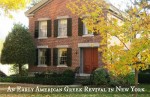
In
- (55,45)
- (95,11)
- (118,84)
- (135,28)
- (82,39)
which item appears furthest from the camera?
(55,45)

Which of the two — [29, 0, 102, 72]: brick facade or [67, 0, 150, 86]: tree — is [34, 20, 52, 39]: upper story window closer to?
[29, 0, 102, 72]: brick facade

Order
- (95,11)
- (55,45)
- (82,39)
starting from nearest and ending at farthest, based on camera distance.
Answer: (95,11) < (82,39) < (55,45)

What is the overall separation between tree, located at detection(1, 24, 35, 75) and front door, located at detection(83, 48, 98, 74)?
5730mm

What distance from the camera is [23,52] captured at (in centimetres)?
3003

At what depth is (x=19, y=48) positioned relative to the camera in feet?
98.7

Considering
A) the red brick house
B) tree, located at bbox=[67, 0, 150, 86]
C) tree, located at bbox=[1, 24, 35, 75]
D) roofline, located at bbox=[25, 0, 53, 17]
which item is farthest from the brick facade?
tree, located at bbox=[67, 0, 150, 86]

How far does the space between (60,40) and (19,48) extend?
4.06 metres

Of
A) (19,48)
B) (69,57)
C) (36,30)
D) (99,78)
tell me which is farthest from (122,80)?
(36,30)

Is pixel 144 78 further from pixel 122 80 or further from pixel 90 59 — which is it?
pixel 90 59

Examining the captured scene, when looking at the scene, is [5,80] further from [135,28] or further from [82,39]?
[135,28]

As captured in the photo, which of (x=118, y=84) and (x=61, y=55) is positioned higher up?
(x=61, y=55)

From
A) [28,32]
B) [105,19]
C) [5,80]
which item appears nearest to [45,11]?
[28,32]

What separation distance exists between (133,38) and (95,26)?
158cm

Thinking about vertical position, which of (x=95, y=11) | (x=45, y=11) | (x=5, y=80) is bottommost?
(x=5, y=80)
